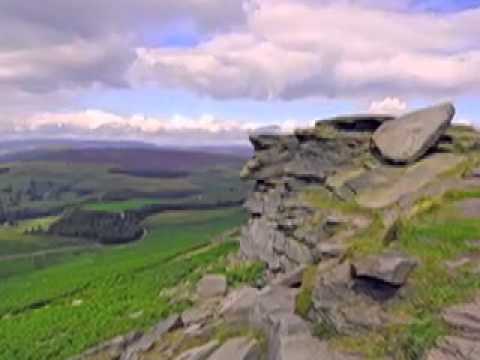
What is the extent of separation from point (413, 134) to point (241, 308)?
17.6 m

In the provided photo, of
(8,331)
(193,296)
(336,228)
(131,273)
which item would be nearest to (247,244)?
(193,296)

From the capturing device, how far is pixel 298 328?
3130cm

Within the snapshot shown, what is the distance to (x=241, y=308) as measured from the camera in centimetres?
3781

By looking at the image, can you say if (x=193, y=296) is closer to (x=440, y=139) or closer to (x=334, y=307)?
(x=440, y=139)

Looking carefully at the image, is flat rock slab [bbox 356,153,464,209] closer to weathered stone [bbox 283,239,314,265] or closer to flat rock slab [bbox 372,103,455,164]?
flat rock slab [bbox 372,103,455,164]

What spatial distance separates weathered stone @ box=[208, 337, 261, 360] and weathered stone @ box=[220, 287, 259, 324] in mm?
2629

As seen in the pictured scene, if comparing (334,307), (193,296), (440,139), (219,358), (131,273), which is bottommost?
(131,273)

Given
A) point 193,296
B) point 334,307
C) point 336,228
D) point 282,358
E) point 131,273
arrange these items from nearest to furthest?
point 282,358
point 334,307
point 336,228
point 193,296
point 131,273

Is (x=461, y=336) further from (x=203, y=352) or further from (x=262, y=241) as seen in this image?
(x=262, y=241)

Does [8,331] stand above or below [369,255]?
below

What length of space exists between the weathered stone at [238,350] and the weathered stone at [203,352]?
649 millimetres

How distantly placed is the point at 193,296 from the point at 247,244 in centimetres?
987

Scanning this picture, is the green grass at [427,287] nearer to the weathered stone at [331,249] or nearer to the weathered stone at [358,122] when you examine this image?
the weathered stone at [331,249]

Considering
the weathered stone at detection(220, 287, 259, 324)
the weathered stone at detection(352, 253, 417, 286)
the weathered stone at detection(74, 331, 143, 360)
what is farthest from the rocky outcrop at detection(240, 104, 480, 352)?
the weathered stone at detection(74, 331, 143, 360)
